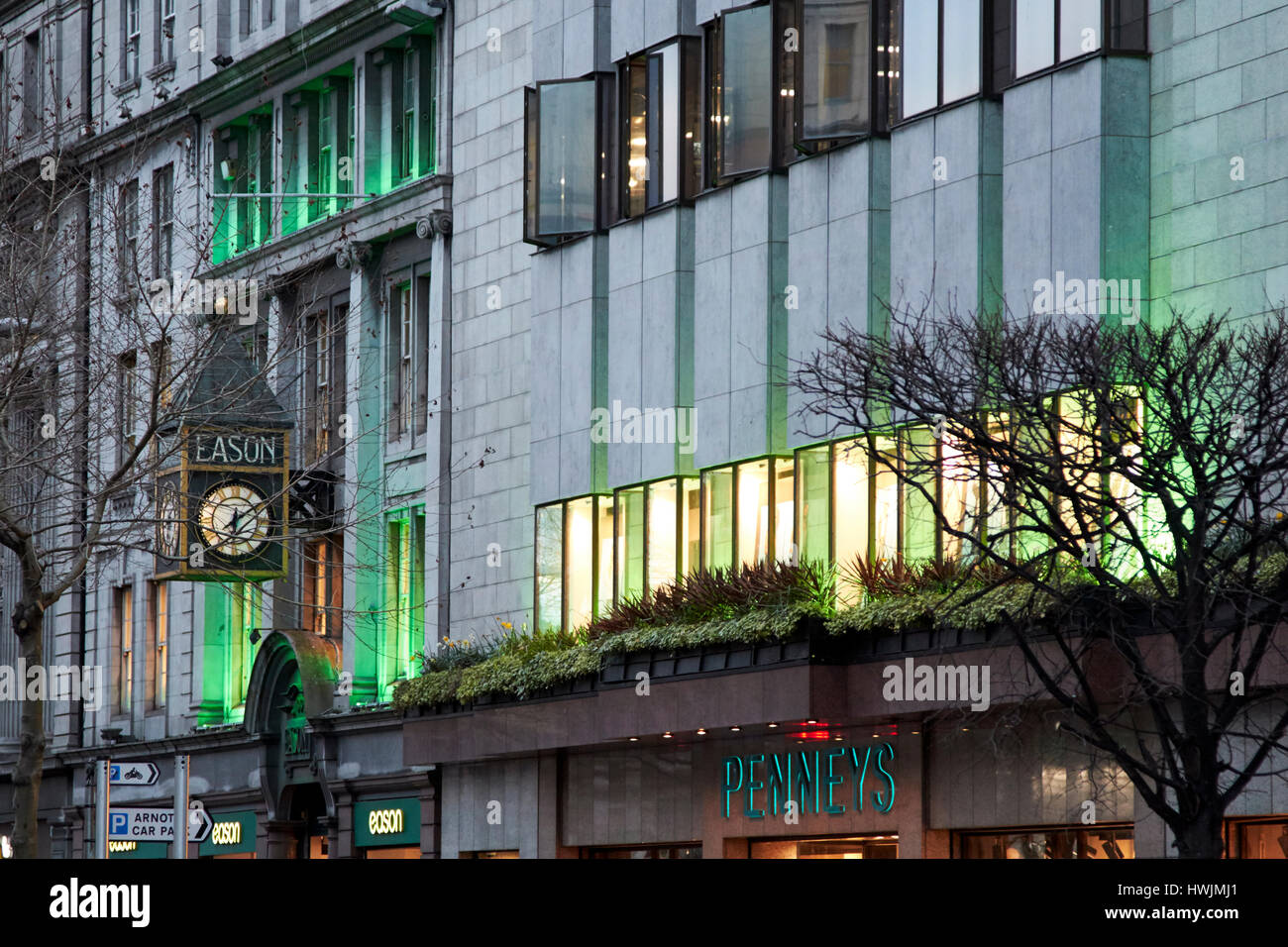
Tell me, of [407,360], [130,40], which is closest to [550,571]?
[407,360]

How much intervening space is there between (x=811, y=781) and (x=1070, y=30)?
9861mm

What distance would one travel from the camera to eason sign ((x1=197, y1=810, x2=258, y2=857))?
4038 cm

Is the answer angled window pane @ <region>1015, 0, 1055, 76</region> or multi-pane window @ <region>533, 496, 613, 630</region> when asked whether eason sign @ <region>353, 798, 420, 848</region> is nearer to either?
multi-pane window @ <region>533, 496, 613, 630</region>

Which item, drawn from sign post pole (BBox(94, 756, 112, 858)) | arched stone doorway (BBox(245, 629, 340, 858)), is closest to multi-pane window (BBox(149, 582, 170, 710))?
arched stone doorway (BBox(245, 629, 340, 858))

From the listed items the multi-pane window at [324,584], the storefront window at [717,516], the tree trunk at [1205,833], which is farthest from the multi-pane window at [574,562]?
the tree trunk at [1205,833]

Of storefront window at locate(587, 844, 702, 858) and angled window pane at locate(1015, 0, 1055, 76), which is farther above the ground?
angled window pane at locate(1015, 0, 1055, 76)

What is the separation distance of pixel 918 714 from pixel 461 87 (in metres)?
16.3

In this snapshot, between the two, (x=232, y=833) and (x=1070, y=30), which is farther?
A: (x=232, y=833)

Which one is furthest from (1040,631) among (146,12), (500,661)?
(146,12)

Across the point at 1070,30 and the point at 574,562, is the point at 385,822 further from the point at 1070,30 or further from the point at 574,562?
the point at 1070,30

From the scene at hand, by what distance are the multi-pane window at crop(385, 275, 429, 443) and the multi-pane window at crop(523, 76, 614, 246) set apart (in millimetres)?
4407

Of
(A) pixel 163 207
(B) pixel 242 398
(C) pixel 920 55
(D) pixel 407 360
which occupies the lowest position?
(B) pixel 242 398

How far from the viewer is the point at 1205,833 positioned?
17.7 metres

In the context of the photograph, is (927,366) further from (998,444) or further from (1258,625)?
(1258,625)
